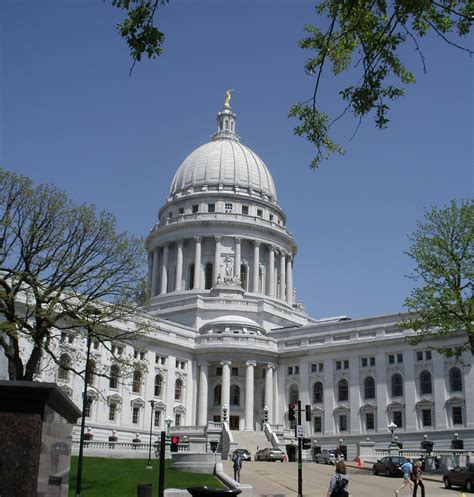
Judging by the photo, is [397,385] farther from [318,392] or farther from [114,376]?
[114,376]

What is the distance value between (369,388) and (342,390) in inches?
139

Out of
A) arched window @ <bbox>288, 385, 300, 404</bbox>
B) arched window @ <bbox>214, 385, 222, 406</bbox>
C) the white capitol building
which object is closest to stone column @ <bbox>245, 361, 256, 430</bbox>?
the white capitol building

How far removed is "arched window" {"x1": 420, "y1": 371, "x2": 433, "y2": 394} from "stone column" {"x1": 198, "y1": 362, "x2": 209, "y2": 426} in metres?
25.9

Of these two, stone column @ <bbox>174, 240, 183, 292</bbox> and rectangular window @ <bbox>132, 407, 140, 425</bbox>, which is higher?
stone column @ <bbox>174, 240, 183, 292</bbox>

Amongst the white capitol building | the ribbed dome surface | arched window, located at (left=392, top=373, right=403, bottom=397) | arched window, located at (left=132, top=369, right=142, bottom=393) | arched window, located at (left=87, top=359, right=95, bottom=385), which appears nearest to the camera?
arched window, located at (left=87, top=359, right=95, bottom=385)

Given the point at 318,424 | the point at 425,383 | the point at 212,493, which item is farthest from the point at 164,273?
the point at 212,493

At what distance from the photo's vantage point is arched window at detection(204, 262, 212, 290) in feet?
344

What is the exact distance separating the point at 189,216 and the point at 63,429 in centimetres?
9786

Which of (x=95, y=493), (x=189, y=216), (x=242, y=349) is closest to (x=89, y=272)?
(x=95, y=493)

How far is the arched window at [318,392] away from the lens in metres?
83.2

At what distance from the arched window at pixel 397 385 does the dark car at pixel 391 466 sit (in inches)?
1240

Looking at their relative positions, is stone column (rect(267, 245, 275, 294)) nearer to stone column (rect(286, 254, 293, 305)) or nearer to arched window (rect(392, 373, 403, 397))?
stone column (rect(286, 254, 293, 305))

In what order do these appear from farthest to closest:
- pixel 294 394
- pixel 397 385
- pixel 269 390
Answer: pixel 294 394
pixel 269 390
pixel 397 385

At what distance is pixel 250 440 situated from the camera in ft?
237
